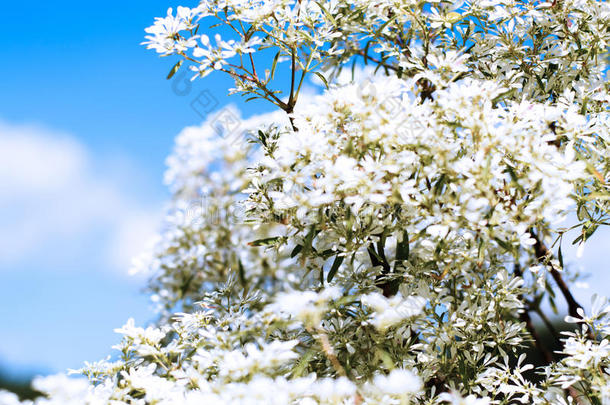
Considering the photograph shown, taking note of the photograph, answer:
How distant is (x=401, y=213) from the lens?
1529 mm

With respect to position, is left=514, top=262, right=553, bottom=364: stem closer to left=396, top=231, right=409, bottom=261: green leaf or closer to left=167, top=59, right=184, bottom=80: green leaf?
left=396, top=231, right=409, bottom=261: green leaf

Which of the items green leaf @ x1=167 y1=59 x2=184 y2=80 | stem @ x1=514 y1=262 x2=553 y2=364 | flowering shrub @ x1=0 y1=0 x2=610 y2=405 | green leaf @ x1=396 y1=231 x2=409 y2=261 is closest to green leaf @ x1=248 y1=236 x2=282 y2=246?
flowering shrub @ x1=0 y1=0 x2=610 y2=405

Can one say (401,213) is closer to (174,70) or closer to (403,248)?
(403,248)

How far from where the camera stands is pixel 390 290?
1757mm

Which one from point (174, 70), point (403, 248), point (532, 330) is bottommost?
point (532, 330)

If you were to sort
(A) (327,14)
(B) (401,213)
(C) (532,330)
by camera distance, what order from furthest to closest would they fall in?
(C) (532,330) → (A) (327,14) → (B) (401,213)

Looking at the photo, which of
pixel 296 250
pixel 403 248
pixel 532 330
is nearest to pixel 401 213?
pixel 403 248

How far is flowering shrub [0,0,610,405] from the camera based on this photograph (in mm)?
1348

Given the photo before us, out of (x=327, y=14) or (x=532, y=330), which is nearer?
(x=327, y=14)

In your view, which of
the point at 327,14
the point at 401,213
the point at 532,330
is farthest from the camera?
the point at 532,330

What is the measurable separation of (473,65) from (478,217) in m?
0.98

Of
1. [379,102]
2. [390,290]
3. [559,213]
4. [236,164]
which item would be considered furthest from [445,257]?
[236,164]

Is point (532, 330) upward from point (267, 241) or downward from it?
downward

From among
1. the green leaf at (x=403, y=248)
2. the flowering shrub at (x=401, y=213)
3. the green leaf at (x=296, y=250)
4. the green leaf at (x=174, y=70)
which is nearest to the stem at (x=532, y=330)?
the flowering shrub at (x=401, y=213)
